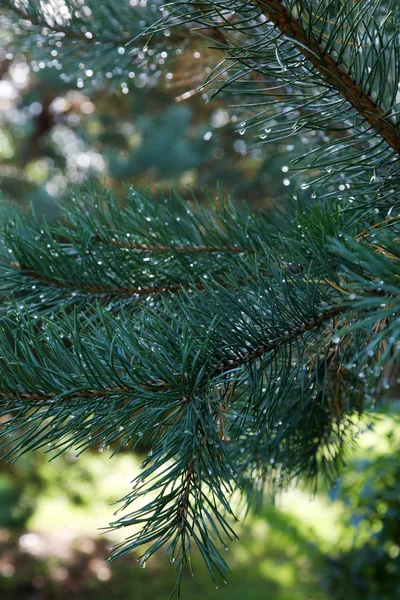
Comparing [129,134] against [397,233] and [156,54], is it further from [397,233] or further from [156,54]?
[397,233]

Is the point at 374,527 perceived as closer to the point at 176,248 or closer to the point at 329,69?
the point at 176,248

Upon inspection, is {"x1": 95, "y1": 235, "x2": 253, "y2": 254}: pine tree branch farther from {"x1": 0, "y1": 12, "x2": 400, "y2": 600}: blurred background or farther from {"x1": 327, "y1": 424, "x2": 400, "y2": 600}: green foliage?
{"x1": 327, "y1": 424, "x2": 400, "y2": 600}: green foliage

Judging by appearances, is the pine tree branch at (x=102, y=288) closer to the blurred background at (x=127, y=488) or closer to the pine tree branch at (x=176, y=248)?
the pine tree branch at (x=176, y=248)

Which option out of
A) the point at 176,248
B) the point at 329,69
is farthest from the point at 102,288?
the point at 329,69

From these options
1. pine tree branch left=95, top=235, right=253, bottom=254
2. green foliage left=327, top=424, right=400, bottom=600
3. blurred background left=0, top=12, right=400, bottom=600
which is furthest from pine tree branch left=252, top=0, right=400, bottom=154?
green foliage left=327, top=424, right=400, bottom=600

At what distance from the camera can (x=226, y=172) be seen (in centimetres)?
377

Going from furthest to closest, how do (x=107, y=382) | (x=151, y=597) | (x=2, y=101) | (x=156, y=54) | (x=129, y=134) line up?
(x=2, y=101) → (x=129, y=134) → (x=151, y=597) → (x=156, y=54) → (x=107, y=382)

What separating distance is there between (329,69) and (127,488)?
450cm

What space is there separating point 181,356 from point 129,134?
16.3ft

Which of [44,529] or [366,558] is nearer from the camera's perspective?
[366,558]

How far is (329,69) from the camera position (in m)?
0.49

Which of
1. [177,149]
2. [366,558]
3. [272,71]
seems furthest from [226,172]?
[272,71]

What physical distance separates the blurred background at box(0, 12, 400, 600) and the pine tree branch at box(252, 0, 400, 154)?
3.34ft

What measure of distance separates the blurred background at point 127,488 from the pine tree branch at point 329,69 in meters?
1.02
